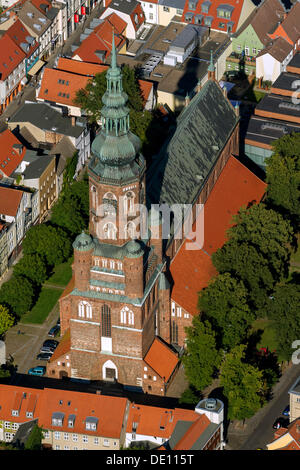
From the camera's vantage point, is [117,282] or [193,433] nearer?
[193,433]

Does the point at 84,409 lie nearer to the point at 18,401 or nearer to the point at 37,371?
the point at 18,401

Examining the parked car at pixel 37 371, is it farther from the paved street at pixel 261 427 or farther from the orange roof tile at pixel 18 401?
the paved street at pixel 261 427

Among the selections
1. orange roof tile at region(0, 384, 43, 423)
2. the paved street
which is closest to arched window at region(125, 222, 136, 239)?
orange roof tile at region(0, 384, 43, 423)

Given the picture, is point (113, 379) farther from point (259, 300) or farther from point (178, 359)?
point (259, 300)

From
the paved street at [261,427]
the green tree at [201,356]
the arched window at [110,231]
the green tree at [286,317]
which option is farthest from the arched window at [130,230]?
the paved street at [261,427]

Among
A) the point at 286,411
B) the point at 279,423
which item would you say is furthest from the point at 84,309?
the point at 286,411

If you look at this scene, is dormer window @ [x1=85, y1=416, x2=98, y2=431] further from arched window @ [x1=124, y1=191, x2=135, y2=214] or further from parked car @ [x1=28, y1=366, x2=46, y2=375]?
arched window @ [x1=124, y1=191, x2=135, y2=214]
